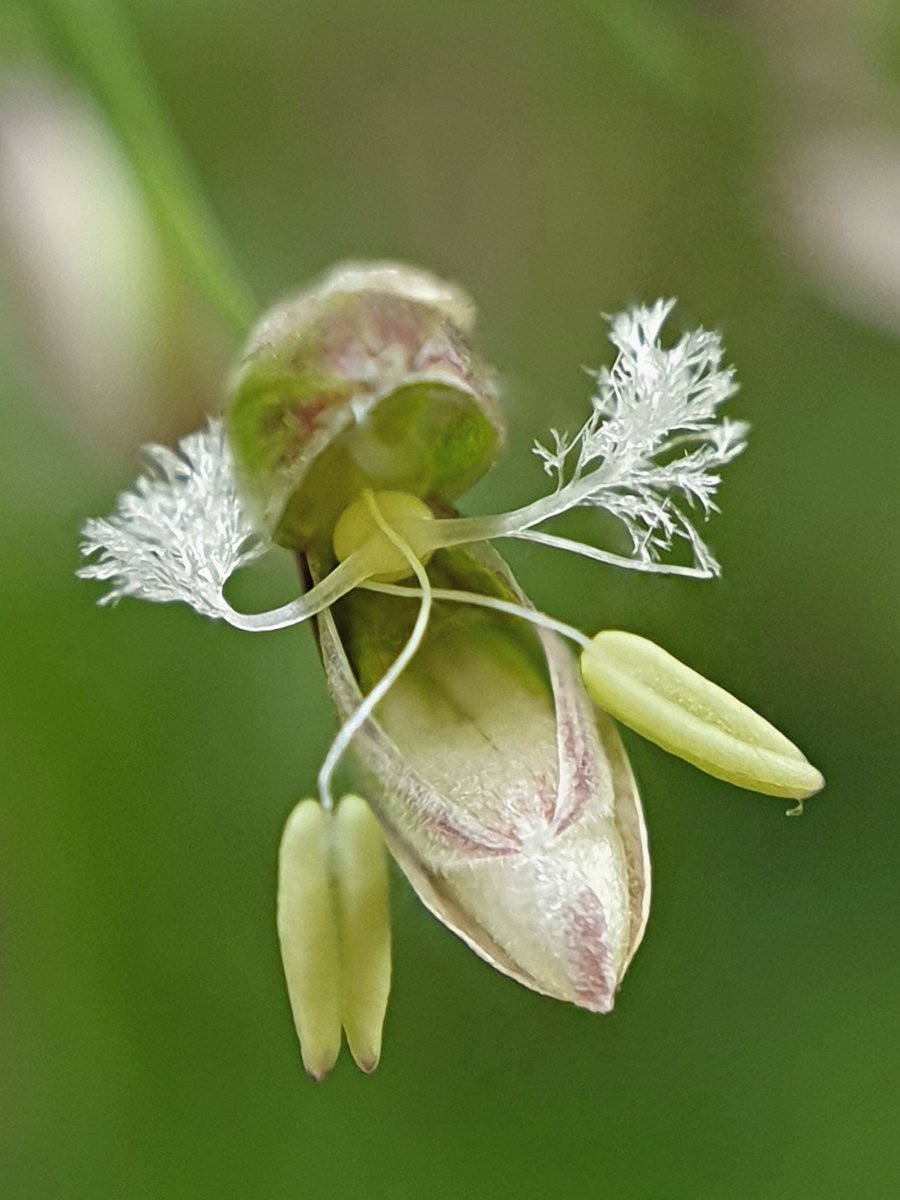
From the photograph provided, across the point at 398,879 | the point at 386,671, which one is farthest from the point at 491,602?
the point at 398,879

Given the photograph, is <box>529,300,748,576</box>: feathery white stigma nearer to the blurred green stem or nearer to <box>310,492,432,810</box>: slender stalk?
<box>310,492,432,810</box>: slender stalk

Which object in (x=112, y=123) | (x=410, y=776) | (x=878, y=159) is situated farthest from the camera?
(x=878, y=159)

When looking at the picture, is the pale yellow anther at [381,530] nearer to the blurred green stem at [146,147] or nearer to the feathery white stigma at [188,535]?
the feathery white stigma at [188,535]

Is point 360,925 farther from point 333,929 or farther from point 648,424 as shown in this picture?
point 648,424

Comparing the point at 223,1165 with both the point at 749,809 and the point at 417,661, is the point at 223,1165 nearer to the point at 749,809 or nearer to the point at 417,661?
the point at 749,809

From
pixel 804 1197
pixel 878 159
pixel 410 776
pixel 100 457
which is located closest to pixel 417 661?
pixel 410 776

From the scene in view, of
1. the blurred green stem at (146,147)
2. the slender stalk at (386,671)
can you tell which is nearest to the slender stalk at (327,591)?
the slender stalk at (386,671)

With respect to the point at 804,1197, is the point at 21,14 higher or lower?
higher
